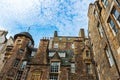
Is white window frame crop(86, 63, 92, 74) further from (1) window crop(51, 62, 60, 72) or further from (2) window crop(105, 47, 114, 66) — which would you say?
(2) window crop(105, 47, 114, 66)

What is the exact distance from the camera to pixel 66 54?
31625 mm

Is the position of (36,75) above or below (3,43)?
below

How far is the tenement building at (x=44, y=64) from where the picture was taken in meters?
24.2

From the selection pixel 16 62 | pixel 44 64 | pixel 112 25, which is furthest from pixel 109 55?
pixel 16 62

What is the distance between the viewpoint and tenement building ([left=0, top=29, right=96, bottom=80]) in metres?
24.2

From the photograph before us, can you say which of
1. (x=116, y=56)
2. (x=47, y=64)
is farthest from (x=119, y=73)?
(x=47, y=64)

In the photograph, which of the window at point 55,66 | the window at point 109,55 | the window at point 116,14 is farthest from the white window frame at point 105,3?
the window at point 55,66

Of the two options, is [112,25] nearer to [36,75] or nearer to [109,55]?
[109,55]

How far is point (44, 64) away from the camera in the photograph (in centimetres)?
2530

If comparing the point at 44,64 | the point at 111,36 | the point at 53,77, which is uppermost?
the point at 44,64

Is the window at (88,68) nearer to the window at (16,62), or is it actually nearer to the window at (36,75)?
the window at (36,75)

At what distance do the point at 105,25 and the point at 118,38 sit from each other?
13.7 ft

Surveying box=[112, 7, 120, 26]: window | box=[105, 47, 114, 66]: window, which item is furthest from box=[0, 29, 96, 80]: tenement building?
box=[112, 7, 120, 26]: window

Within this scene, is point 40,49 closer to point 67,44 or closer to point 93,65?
point 93,65
